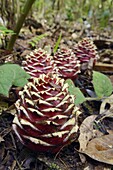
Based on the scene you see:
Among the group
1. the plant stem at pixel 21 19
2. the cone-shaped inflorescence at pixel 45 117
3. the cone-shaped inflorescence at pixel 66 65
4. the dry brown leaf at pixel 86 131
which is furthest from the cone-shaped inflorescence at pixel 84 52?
the cone-shaped inflorescence at pixel 45 117

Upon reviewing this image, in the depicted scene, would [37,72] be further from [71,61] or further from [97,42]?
[97,42]

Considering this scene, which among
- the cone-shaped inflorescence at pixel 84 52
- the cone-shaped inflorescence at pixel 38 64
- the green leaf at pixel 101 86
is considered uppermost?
the cone-shaped inflorescence at pixel 38 64

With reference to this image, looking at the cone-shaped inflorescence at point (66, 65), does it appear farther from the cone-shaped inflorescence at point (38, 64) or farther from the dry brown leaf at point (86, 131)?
the dry brown leaf at point (86, 131)

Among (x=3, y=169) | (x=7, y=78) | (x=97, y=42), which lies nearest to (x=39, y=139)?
(x=3, y=169)

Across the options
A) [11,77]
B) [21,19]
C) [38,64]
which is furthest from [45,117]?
[21,19]

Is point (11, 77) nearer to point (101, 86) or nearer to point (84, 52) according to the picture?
point (101, 86)
